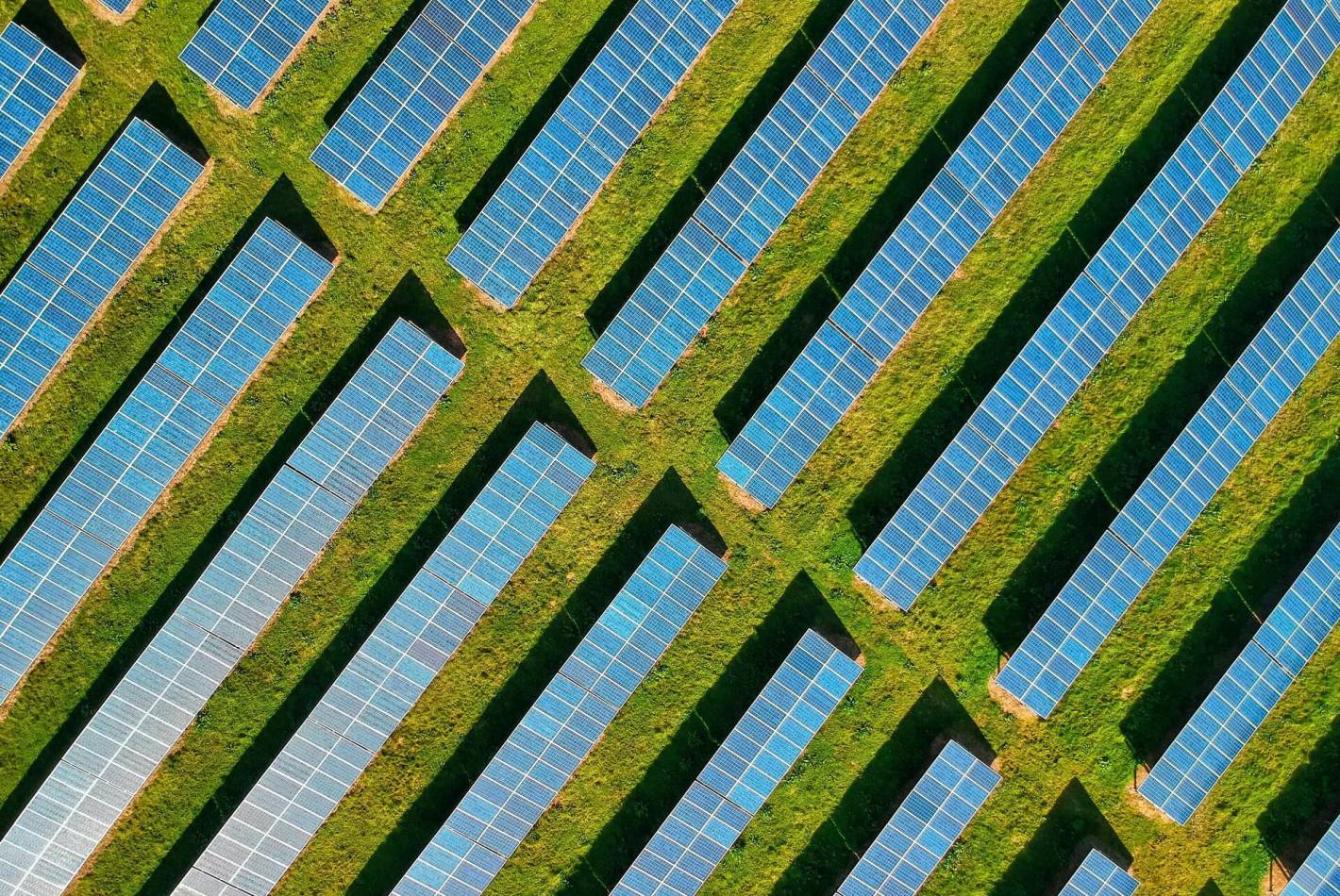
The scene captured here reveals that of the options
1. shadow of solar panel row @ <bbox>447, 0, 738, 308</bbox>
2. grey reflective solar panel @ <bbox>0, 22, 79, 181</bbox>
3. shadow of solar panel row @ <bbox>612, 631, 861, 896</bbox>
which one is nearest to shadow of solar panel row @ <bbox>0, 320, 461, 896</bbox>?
shadow of solar panel row @ <bbox>447, 0, 738, 308</bbox>

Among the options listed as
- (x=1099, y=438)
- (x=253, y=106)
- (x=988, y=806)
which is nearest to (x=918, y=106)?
(x=1099, y=438)

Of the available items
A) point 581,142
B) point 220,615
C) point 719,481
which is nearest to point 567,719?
point 719,481

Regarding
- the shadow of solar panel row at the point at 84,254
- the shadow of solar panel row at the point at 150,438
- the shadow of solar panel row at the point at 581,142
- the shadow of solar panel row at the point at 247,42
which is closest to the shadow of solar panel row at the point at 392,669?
the shadow of solar panel row at the point at 581,142

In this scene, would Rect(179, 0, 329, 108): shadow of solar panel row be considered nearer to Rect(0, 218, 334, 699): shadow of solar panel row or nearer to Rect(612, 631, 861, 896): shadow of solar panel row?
Rect(0, 218, 334, 699): shadow of solar panel row

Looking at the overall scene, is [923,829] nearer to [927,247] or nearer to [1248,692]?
[1248,692]

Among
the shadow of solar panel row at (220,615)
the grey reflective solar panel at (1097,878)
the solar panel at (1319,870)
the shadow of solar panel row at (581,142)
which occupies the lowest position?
the shadow of solar panel row at (220,615)

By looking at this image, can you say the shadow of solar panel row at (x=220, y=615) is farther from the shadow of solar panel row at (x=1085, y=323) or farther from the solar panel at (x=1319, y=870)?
the solar panel at (x=1319, y=870)

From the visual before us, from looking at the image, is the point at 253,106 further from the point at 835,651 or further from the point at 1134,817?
the point at 1134,817

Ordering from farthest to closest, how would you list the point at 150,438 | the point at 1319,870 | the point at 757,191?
the point at 1319,870 → the point at 757,191 → the point at 150,438
